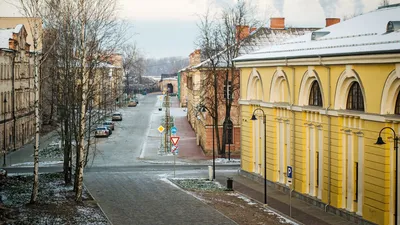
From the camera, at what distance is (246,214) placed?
31.0 m

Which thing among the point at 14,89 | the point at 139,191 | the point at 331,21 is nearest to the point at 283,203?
the point at 139,191

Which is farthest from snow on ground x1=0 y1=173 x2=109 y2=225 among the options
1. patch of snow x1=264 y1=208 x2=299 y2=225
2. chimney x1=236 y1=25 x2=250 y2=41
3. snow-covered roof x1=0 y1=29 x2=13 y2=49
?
chimney x1=236 y1=25 x2=250 y2=41

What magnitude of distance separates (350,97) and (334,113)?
45.4 inches

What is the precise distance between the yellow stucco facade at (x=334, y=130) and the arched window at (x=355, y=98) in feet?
0.67

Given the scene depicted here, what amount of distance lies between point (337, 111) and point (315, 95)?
337 centimetres

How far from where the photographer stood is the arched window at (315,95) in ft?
111

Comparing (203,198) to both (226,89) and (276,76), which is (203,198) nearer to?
(276,76)

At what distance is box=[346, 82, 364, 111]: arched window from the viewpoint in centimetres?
2982

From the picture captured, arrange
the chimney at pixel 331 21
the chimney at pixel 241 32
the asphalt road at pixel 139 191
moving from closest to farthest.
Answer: the asphalt road at pixel 139 191 < the chimney at pixel 241 32 < the chimney at pixel 331 21

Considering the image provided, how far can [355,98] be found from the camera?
30.2 metres

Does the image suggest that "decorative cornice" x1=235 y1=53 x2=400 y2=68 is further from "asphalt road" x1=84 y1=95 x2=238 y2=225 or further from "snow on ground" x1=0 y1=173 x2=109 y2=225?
"snow on ground" x1=0 y1=173 x2=109 y2=225

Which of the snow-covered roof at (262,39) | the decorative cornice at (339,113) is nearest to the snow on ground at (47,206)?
the decorative cornice at (339,113)

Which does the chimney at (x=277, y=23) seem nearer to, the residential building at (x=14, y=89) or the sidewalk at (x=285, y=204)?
the residential building at (x=14, y=89)

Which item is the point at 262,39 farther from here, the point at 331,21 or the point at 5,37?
the point at 5,37
